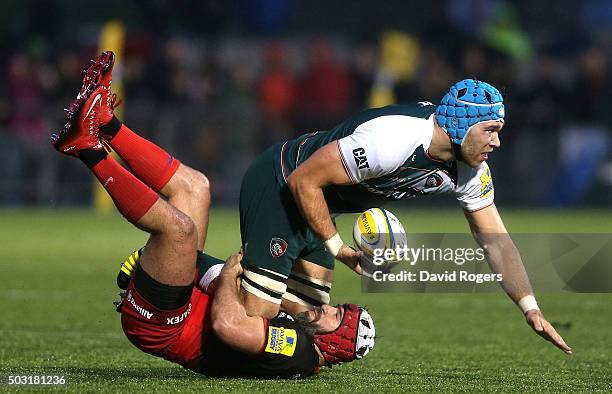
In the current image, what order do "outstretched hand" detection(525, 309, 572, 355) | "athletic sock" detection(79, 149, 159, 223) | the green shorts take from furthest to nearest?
the green shorts < "athletic sock" detection(79, 149, 159, 223) < "outstretched hand" detection(525, 309, 572, 355)

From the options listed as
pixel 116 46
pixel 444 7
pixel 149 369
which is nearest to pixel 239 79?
pixel 116 46

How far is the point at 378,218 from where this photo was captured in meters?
6.99

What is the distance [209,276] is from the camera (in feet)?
24.6

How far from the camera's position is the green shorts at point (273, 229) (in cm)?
722

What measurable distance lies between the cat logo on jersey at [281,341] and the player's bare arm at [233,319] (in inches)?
1.8

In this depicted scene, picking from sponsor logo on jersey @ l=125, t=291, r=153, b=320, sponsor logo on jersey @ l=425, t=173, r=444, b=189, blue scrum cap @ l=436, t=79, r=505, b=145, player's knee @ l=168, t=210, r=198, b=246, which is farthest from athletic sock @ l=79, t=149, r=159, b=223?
blue scrum cap @ l=436, t=79, r=505, b=145

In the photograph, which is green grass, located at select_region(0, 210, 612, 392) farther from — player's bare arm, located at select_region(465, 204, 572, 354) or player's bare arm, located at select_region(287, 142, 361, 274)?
player's bare arm, located at select_region(287, 142, 361, 274)

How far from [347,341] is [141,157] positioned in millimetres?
1741

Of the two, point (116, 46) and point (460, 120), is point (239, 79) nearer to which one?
point (116, 46)

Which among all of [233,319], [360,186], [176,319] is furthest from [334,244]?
[176,319]

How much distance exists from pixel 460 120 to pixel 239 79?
44.7ft

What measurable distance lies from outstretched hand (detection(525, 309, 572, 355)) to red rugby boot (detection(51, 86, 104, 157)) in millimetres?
2490

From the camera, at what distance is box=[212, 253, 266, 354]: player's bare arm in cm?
688

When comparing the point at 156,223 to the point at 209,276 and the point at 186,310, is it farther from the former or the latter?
the point at 209,276
